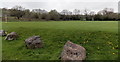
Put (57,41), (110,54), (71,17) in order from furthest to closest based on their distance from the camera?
(71,17)
(57,41)
(110,54)

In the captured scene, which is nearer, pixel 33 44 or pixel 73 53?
pixel 73 53

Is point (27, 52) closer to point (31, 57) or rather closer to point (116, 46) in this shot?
point (31, 57)

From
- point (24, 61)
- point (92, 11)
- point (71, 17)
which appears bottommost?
point (24, 61)

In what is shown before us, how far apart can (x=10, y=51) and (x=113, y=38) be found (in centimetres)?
606

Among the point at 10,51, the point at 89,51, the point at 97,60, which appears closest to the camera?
the point at 97,60

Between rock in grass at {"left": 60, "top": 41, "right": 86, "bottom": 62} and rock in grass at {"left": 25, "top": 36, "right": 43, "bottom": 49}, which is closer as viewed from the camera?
rock in grass at {"left": 60, "top": 41, "right": 86, "bottom": 62}

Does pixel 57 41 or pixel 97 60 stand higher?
pixel 57 41

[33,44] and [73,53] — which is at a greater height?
[33,44]

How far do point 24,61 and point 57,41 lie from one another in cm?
263

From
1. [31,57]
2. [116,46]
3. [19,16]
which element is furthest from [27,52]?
[19,16]

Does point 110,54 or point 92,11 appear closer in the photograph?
point 110,54

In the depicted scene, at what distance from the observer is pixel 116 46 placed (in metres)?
6.83

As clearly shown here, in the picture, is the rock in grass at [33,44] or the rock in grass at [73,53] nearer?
the rock in grass at [73,53]

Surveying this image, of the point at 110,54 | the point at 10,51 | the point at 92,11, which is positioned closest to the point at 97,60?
the point at 110,54
